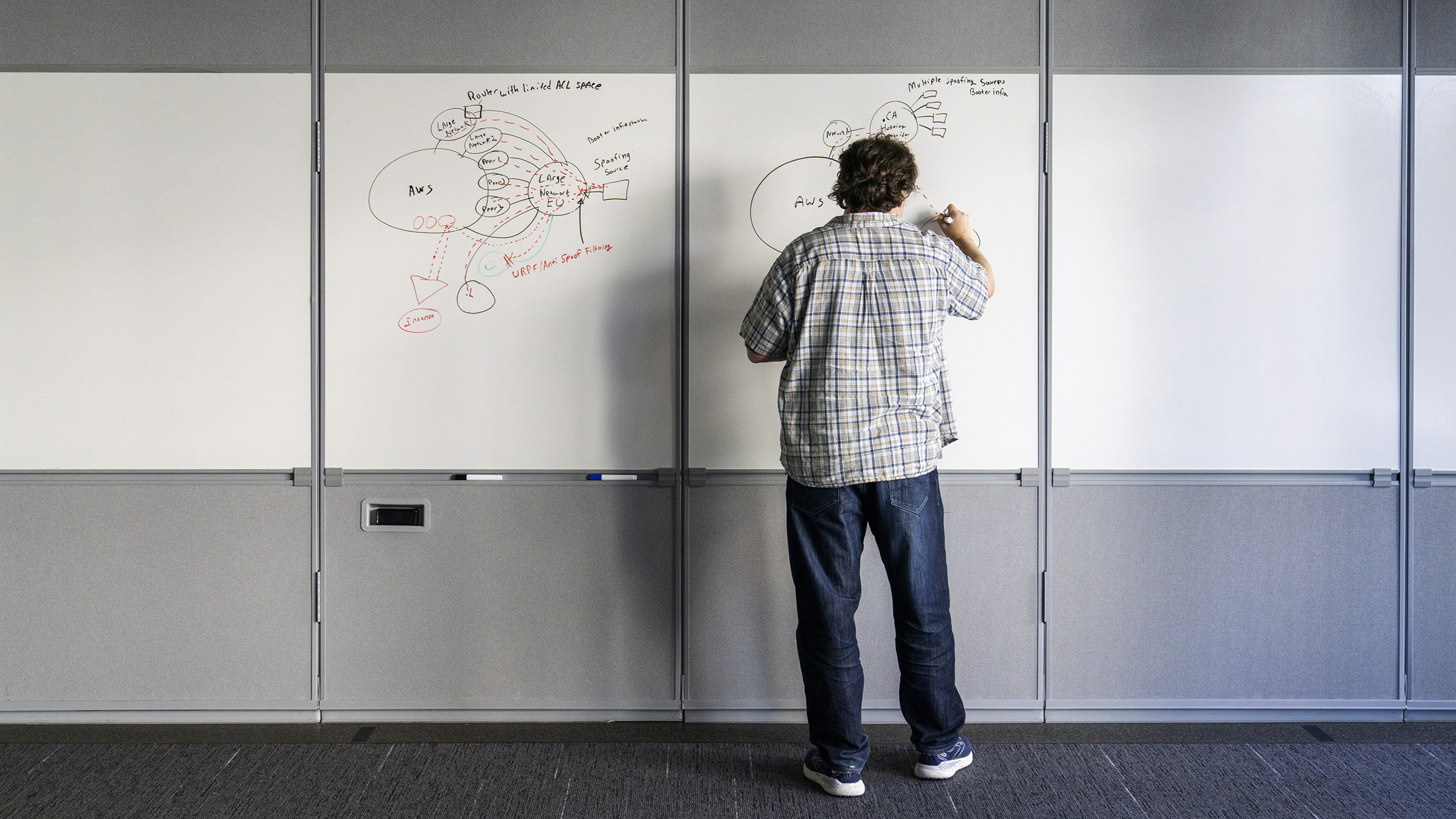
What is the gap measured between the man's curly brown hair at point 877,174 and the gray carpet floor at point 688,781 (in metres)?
1.37

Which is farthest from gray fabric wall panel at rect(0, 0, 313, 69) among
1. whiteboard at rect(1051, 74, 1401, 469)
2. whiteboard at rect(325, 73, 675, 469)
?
whiteboard at rect(1051, 74, 1401, 469)

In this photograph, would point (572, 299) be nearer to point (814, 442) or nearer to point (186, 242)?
point (814, 442)

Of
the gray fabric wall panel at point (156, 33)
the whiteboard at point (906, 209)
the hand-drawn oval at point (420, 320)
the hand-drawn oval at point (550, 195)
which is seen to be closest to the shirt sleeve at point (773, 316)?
the whiteboard at point (906, 209)

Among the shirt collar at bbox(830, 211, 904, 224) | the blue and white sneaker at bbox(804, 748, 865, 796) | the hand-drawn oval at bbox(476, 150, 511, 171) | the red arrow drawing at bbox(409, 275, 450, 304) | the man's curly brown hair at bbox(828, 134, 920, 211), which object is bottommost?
the blue and white sneaker at bbox(804, 748, 865, 796)

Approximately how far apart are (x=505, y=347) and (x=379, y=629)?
851mm

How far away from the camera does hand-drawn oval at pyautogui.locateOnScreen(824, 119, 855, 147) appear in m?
2.12

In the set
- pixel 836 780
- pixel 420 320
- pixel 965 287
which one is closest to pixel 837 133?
pixel 965 287

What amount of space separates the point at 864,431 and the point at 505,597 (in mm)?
1118

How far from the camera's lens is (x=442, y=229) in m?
2.15

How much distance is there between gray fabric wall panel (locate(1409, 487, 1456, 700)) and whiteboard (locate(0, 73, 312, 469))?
311cm

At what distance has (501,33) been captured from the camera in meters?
2.13

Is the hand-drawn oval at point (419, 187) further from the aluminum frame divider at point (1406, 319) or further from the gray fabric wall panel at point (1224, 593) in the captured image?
the aluminum frame divider at point (1406, 319)

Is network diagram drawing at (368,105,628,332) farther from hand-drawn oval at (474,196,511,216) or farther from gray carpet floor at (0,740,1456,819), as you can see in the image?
gray carpet floor at (0,740,1456,819)

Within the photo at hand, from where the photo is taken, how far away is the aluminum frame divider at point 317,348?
2.13 m
